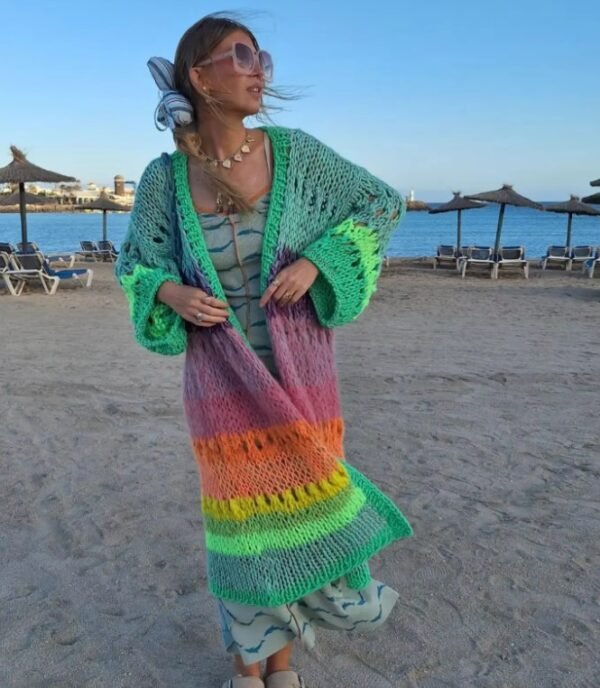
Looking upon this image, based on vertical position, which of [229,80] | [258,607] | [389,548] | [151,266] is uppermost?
[229,80]

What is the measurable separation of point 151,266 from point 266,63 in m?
0.63

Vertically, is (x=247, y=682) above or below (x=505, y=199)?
below

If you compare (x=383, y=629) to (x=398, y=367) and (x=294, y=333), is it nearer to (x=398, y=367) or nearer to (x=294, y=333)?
(x=294, y=333)

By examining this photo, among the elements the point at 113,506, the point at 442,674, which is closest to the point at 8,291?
the point at 113,506

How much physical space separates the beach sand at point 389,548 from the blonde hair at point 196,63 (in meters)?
1.64

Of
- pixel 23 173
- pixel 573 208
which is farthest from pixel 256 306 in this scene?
pixel 573 208

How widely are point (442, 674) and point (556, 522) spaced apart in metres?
1.35

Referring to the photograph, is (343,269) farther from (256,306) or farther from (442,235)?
(442,235)

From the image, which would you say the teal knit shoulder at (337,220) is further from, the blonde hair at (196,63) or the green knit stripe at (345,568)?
the green knit stripe at (345,568)

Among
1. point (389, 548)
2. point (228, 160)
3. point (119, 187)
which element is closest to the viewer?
point (228, 160)

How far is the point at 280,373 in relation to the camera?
1832 mm

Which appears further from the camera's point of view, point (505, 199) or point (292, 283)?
point (505, 199)

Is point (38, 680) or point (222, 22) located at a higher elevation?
point (222, 22)

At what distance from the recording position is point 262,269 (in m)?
1.81
